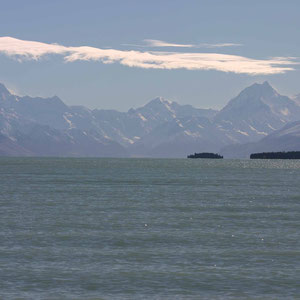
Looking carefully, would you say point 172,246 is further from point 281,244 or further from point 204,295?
point 204,295

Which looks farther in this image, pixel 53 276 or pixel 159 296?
pixel 53 276

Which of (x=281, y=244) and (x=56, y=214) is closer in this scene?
(x=281, y=244)

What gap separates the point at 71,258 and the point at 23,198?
59.7 m

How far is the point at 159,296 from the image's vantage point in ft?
122

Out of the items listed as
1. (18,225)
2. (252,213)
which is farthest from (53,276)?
(252,213)

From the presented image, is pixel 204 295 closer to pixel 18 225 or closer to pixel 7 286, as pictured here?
pixel 7 286

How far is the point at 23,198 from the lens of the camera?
10550 cm

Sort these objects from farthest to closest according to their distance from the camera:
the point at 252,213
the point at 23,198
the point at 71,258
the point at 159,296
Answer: the point at 23,198 < the point at 252,213 < the point at 71,258 < the point at 159,296

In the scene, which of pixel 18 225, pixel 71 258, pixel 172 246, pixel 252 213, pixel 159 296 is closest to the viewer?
pixel 159 296

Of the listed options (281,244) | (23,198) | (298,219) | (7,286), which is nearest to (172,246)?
(281,244)

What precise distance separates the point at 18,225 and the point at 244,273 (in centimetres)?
2958

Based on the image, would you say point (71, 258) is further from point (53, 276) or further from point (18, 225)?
point (18, 225)

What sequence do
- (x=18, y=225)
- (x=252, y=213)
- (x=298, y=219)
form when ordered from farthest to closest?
(x=252, y=213)
(x=298, y=219)
(x=18, y=225)

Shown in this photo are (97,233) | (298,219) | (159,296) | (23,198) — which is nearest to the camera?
(159,296)
